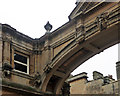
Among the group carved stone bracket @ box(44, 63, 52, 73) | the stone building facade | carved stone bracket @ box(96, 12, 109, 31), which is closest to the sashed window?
carved stone bracket @ box(44, 63, 52, 73)

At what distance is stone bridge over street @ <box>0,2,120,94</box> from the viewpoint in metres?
10.9

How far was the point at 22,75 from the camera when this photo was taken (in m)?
13.0

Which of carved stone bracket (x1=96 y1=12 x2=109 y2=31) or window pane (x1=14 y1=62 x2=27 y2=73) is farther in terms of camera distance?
window pane (x1=14 y1=62 x2=27 y2=73)

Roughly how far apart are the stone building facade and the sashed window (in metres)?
9.31

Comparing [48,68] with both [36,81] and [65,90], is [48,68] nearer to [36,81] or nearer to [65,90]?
[36,81]

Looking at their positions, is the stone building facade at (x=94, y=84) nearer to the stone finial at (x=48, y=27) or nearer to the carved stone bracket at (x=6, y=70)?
the stone finial at (x=48, y=27)

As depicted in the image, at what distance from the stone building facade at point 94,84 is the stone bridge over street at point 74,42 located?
781 centimetres

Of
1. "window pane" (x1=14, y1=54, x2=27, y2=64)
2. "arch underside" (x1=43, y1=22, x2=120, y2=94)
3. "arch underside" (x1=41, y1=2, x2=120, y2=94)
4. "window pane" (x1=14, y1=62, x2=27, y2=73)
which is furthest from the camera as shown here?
"window pane" (x1=14, y1=54, x2=27, y2=64)

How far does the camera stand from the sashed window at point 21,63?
43.2 feet

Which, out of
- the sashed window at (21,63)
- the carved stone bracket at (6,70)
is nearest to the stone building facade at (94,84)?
the sashed window at (21,63)

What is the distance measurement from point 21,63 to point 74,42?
10.7 feet

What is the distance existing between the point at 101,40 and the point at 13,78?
481 centimetres

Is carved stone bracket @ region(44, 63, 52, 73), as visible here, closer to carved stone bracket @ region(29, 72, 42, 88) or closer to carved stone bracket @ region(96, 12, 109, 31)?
carved stone bracket @ region(29, 72, 42, 88)

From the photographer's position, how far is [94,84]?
71.2 ft
